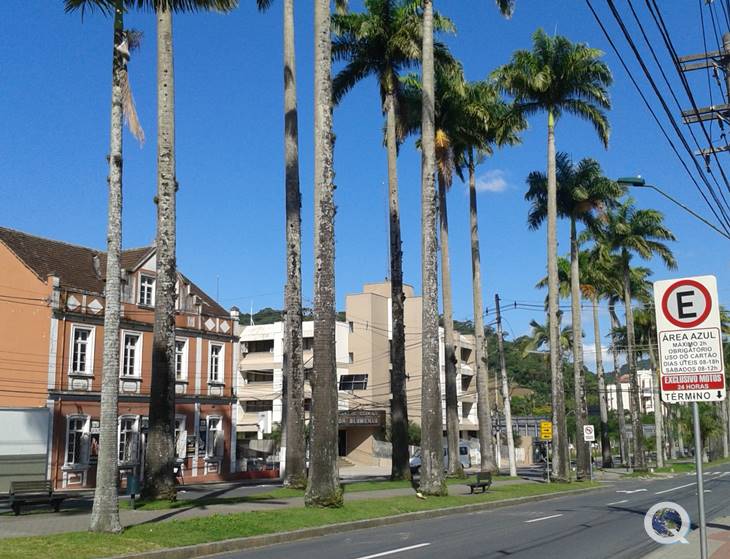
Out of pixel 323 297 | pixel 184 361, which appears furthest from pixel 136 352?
pixel 323 297

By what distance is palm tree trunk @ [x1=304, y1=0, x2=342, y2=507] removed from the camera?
60.8 ft

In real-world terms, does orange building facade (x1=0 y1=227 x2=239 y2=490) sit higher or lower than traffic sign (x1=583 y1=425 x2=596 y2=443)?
higher

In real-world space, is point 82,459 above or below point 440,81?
below

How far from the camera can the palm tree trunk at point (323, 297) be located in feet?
60.8

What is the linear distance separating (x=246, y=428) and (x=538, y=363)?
61527 mm

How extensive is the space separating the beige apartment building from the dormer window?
26793 mm

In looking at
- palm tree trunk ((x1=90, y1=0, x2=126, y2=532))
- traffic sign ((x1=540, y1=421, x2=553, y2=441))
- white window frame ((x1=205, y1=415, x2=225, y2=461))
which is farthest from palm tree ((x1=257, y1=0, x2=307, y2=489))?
white window frame ((x1=205, y1=415, x2=225, y2=461))

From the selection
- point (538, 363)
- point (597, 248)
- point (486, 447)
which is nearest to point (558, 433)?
point (486, 447)

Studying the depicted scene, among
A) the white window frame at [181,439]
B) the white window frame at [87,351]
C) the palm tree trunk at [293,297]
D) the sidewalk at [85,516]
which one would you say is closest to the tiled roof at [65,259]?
the white window frame at [87,351]

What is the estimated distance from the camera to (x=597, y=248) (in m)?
54.7

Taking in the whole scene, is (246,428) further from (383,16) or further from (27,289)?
(383,16)

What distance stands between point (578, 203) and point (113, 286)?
30.4m

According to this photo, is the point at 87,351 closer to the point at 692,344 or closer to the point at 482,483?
the point at 482,483

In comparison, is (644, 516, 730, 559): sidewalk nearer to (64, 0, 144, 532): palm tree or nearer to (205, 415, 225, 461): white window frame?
(64, 0, 144, 532): palm tree
